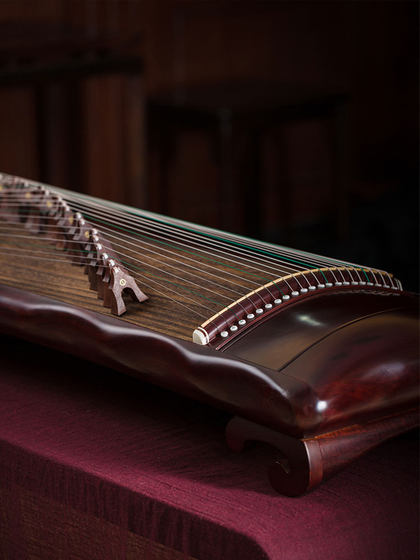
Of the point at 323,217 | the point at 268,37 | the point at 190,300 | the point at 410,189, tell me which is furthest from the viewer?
the point at 323,217

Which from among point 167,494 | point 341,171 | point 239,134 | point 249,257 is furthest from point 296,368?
point 239,134

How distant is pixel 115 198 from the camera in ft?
10.4

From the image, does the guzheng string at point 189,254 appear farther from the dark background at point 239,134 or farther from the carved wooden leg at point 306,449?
the dark background at point 239,134

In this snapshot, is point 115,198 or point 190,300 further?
point 115,198

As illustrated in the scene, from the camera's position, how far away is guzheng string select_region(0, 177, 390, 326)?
101cm

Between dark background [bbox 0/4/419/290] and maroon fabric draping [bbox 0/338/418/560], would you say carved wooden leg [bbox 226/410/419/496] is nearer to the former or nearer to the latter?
maroon fabric draping [bbox 0/338/418/560]

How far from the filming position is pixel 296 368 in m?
0.78

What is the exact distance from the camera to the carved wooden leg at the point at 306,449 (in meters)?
0.74

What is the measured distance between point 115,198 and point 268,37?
2.28 metres

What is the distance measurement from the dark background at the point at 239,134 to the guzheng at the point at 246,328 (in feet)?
5.36

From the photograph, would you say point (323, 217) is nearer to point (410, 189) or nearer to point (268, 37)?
point (410, 189)


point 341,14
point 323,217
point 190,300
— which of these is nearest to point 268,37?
point 341,14

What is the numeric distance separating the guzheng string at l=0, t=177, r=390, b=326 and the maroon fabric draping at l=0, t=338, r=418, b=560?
0.59 feet

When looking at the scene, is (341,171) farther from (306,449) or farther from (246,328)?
(306,449)
